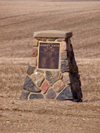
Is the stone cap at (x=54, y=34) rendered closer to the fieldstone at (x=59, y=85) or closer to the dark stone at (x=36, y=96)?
the fieldstone at (x=59, y=85)

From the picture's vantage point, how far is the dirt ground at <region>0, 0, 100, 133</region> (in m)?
5.75

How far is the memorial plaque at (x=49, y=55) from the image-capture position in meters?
7.48

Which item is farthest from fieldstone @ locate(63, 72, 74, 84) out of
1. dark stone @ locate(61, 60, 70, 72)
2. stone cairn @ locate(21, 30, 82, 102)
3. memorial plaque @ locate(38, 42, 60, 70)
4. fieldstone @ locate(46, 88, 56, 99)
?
fieldstone @ locate(46, 88, 56, 99)

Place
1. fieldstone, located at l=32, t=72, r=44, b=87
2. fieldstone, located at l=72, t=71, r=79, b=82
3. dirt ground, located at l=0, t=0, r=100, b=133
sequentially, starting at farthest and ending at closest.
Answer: fieldstone, located at l=72, t=71, r=79, b=82, fieldstone, located at l=32, t=72, r=44, b=87, dirt ground, located at l=0, t=0, r=100, b=133

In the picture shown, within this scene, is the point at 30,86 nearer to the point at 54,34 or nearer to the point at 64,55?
the point at 64,55

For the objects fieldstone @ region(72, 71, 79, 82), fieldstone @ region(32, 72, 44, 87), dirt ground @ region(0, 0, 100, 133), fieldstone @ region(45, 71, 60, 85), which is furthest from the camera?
fieldstone @ region(72, 71, 79, 82)

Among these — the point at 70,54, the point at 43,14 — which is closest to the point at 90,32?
the point at 43,14

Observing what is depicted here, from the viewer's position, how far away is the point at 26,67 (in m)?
12.7

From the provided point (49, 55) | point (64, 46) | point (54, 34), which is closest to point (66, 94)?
point (49, 55)

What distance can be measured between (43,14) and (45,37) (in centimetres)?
1881

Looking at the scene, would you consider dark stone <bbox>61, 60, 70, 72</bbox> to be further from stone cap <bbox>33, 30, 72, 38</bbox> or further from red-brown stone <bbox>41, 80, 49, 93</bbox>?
stone cap <bbox>33, 30, 72, 38</bbox>

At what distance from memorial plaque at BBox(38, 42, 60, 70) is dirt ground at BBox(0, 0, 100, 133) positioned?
96 cm

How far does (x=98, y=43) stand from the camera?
19.0m

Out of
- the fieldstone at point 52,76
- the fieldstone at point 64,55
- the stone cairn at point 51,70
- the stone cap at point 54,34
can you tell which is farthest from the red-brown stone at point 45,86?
the stone cap at point 54,34
